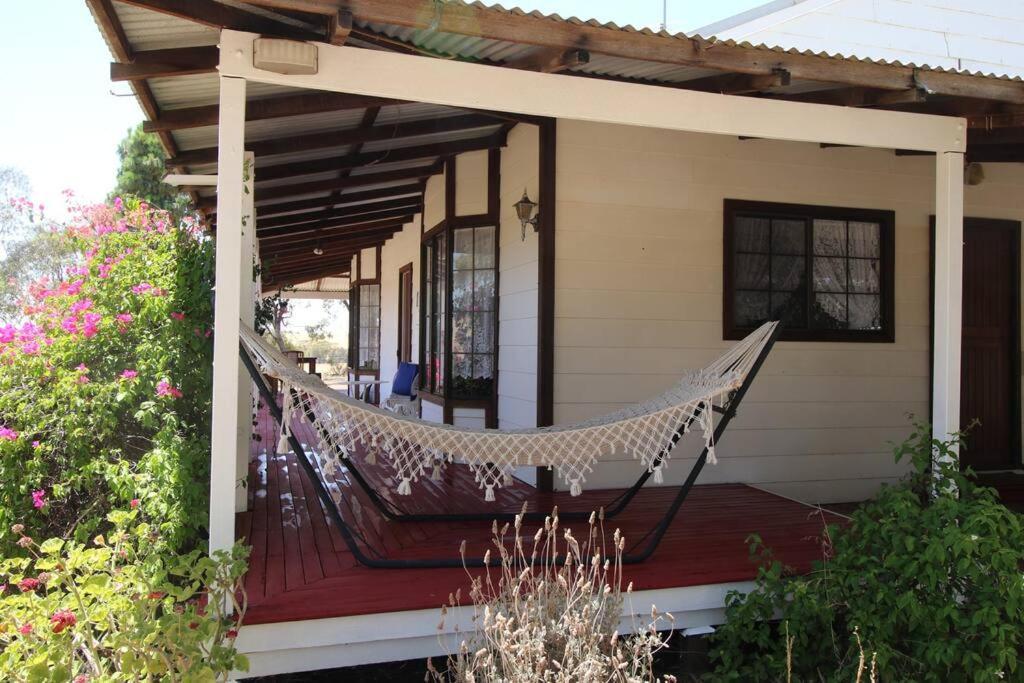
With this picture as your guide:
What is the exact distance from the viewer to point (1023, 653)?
2.92 metres

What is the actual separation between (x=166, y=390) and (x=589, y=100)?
7.35 feet

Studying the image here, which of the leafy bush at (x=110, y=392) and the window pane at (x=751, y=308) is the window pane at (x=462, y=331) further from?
the leafy bush at (x=110, y=392)

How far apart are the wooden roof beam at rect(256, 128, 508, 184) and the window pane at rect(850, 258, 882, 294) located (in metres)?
2.75

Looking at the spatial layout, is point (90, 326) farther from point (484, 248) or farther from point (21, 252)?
point (21, 252)

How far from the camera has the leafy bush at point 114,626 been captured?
2092 millimetres

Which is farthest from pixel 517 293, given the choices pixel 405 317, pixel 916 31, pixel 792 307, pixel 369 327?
pixel 369 327

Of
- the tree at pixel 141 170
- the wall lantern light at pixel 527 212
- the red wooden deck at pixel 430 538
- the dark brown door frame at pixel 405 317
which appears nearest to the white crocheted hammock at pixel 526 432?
the red wooden deck at pixel 430 538

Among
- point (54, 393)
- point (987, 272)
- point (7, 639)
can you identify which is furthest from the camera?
point (987, 272)

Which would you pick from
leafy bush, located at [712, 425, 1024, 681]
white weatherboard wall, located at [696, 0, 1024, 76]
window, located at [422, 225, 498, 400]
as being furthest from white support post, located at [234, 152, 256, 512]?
white weatherboard wall, located at [696, 0, 1024, 76]

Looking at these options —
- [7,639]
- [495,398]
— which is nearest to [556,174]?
[495,398]

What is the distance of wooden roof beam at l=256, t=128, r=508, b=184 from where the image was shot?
5.56 metres

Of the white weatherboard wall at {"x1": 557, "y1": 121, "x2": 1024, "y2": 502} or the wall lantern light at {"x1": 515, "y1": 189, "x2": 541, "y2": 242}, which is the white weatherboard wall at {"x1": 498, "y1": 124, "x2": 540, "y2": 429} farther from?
the white weatherboard wall at {"x1": 557, "y1": 121, "x2": 1024, "y2": 502}

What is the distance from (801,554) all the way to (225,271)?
2.86 m

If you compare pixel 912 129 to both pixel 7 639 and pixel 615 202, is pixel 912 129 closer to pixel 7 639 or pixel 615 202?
pixel 615 202
